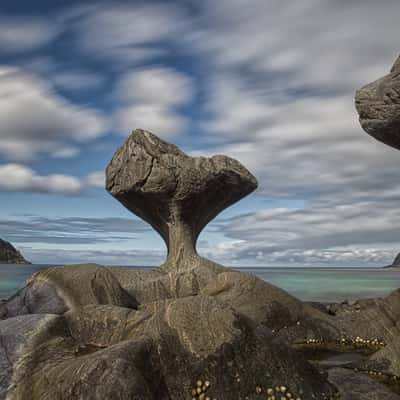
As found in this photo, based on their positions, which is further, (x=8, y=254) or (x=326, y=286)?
(x=8, y=254)

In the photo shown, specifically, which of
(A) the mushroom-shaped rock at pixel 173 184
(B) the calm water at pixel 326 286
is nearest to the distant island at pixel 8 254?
(B) the calm water at pixel 326 286

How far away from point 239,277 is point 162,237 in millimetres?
13161

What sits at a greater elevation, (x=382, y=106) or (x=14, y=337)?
(x=382, y=106)

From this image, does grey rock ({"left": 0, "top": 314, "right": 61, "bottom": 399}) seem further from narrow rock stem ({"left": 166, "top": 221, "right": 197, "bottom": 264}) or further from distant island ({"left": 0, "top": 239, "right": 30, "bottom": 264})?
distant island ({"left": 0, "top": 239, "right": 30, "bottom": 264})

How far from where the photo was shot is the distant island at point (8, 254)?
162 m

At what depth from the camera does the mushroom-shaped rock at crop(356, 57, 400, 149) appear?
1135 cm

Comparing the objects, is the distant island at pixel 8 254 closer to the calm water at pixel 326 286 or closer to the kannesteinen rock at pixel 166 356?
the calm water at pixel 326 286

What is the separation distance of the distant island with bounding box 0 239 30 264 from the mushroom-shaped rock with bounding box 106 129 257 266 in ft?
476

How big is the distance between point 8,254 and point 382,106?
6548 inches

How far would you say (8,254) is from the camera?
163875 mm

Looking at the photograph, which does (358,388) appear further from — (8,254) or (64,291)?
(8,254)

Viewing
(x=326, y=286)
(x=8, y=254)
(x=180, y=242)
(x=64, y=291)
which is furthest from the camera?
(x=8, y=254)

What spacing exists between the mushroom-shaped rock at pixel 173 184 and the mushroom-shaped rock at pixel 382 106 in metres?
13.2

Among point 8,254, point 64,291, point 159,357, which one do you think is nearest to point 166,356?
point 159,357
